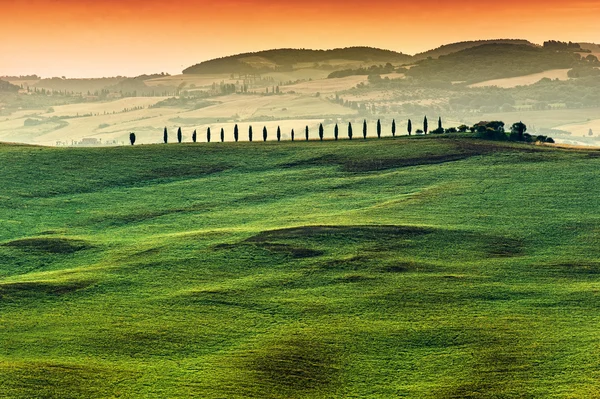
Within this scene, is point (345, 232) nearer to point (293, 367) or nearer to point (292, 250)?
point (292, 250)

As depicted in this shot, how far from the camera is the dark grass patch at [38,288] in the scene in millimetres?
73750

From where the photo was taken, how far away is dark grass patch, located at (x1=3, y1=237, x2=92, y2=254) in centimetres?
9306

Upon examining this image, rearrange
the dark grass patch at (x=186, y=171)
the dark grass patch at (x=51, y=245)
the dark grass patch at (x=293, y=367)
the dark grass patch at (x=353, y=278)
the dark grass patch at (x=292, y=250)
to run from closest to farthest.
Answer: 1. the dark grass patch at (x=293, y=367)
2. the dark grass patch at (x=353, y=278)
3. the dark grass patch at (x=292, y=250)
4. the dark grass patch at (x=51, y=245)
5. the dark grass patch at (x=186, y=171)

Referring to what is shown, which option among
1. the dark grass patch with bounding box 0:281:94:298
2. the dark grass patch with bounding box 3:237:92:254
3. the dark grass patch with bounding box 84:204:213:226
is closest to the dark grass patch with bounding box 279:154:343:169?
the dark grass patch with bounding box 84:204:213:226

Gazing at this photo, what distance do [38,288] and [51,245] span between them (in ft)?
64.9

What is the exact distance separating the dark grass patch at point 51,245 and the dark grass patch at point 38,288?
16.5 m

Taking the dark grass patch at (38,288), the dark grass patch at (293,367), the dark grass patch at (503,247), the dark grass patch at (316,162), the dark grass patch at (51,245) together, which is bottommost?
the dark grass patch at (293,367)

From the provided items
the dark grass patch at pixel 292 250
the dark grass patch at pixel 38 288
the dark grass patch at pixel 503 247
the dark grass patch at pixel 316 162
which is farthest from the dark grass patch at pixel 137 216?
the dark grass patch at pixel 503 247

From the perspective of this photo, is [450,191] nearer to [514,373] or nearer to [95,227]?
[95,227]

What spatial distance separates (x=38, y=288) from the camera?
75125mm

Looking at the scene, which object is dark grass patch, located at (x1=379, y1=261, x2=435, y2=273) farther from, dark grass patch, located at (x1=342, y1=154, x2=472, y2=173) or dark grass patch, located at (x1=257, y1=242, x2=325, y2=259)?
dark grass patch, located at (x1=342, y1=154, x2=472, y2=173)

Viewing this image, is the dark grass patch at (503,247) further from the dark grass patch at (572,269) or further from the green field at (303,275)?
the dark grass patch at (572,269)

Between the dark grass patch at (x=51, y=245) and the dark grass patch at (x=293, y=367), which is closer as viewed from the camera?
the dark grass patch at (x=293, y=367)

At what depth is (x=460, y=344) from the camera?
196 ft
